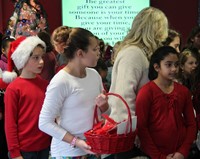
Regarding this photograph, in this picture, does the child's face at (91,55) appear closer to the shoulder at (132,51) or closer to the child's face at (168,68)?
the shoulder at (132,51)

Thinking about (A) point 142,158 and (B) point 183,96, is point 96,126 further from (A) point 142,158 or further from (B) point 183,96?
(B) point 183,96

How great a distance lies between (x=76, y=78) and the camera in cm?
213

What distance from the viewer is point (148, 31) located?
2418 mm

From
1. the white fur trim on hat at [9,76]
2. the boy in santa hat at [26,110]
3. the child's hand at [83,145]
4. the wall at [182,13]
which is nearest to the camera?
the child's hand at [83,145]

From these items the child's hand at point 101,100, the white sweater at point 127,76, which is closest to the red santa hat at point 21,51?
the white sweater at point 127,76

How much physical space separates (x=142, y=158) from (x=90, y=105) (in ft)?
1.75

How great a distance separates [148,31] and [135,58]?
0.20 m

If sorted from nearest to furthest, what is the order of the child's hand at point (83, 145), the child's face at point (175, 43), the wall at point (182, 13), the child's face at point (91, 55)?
the child's hand at point (83, 145)
the child's face at point (91, 55)
the child's face at point (175, 43)
the wall at point (182, 13)

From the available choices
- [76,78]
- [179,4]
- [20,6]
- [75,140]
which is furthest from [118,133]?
[179,4]

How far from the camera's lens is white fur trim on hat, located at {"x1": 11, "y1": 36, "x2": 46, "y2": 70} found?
2.59 meters

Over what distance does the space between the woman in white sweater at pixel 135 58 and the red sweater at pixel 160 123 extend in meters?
0.07

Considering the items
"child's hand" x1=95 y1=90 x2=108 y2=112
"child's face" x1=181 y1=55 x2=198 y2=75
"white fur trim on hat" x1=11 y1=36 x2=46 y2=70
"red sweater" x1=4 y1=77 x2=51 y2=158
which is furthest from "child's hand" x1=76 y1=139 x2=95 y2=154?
"child's face" x1=181 y1=55 x2=198 y2=75

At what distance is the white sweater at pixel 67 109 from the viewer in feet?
6.75

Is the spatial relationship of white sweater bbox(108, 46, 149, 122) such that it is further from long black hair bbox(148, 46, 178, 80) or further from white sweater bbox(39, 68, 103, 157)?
white sweater bbox(39, 68, 103, 157)
